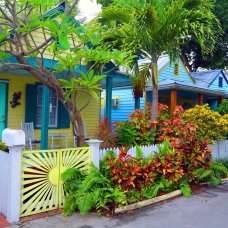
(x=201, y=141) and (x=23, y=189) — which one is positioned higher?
(x=201, y=141)

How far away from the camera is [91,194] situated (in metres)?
5.33

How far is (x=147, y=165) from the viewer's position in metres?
6.48

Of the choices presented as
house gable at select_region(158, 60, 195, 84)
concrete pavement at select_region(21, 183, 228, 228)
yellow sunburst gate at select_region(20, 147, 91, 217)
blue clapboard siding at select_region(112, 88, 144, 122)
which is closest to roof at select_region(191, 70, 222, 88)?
house gable at select_region(158, 60, 195, 84)

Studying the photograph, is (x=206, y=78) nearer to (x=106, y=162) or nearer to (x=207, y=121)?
(x=207, y=121)

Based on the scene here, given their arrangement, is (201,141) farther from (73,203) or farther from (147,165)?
(73,203)

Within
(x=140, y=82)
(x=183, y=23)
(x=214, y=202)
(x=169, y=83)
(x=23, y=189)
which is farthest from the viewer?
(x=169, y=83)

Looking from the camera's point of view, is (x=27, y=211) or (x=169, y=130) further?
(x=169, y=130)

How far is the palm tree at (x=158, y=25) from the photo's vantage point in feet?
25.7

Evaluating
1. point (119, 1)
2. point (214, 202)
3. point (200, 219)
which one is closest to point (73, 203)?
point (200, 219)

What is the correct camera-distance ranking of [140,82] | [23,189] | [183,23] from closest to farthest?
[23,189]
[183,23]
[140,82]

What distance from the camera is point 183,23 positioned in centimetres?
778

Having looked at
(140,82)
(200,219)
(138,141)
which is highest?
(140,82)

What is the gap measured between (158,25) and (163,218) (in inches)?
203

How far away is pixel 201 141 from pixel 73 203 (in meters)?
4.06
